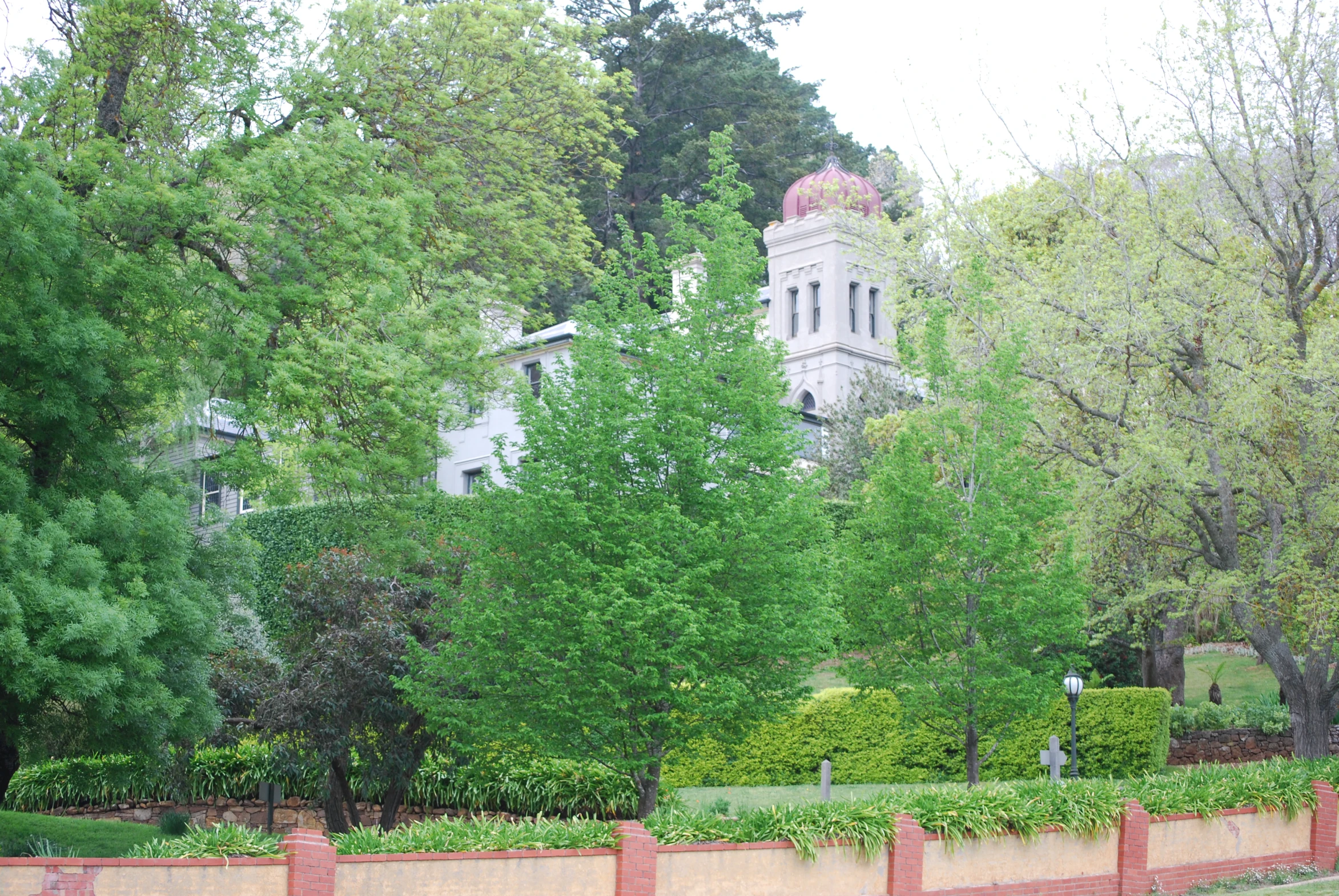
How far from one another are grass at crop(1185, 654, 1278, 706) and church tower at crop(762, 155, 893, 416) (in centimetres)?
1776

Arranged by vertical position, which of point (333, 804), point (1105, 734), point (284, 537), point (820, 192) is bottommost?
point (333, 804)

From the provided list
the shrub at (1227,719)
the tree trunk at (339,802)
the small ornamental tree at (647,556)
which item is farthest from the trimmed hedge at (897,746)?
the small ornamental tree at (647,556)

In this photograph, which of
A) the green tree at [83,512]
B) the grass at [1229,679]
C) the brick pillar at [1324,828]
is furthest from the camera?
the grass at [1229,679]

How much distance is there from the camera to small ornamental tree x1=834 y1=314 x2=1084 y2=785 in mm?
20938

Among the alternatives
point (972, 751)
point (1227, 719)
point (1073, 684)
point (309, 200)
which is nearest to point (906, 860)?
point (972, 751)

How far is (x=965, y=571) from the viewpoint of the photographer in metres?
21.4

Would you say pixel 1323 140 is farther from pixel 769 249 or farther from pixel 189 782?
pixel 769 249

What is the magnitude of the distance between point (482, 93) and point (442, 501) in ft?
47.3

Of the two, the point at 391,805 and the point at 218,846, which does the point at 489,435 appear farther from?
the point at 218,846

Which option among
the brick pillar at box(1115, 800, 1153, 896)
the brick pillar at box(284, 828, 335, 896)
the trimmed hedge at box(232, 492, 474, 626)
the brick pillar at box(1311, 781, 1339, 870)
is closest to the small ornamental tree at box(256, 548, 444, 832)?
the brick pillar at box(284, 828, 335, 896)

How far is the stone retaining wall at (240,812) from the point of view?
80.7ft

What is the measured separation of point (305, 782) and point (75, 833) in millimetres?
4010

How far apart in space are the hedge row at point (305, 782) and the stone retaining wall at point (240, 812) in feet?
0.48

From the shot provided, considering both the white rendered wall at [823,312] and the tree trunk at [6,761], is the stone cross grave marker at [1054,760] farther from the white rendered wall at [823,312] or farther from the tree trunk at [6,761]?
the white rendered wall at [823,312]
